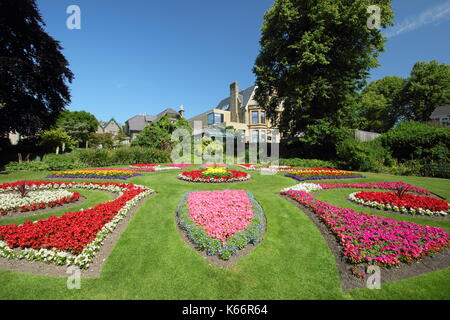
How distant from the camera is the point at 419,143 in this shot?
16.1 meters

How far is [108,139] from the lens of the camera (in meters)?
44.2

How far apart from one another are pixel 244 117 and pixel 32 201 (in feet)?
113

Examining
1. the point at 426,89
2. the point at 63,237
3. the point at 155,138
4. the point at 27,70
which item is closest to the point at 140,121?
the point at 155,138

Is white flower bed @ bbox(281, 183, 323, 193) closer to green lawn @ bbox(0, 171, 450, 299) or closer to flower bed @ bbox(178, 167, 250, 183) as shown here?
flower bed @ bbox(178, 167, 250, 183)

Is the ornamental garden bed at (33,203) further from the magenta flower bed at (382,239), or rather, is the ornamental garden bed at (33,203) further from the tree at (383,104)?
the tree at (383,104)

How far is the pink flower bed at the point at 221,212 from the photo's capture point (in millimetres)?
5539

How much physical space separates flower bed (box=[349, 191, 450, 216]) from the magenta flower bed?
5.85 feet

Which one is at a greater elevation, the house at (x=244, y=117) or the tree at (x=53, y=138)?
the house at (x=244, y=117)

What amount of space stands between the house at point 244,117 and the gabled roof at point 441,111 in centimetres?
3021

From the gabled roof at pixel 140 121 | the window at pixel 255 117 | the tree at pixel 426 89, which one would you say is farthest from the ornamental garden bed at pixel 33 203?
the tree at pixel 426 89

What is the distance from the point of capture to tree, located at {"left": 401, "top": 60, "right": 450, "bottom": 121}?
36.8m

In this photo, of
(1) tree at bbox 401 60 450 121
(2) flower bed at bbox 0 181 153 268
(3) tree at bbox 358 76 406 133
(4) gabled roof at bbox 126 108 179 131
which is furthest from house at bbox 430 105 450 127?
(4) gabled roof at bbox 126 108 179 131
